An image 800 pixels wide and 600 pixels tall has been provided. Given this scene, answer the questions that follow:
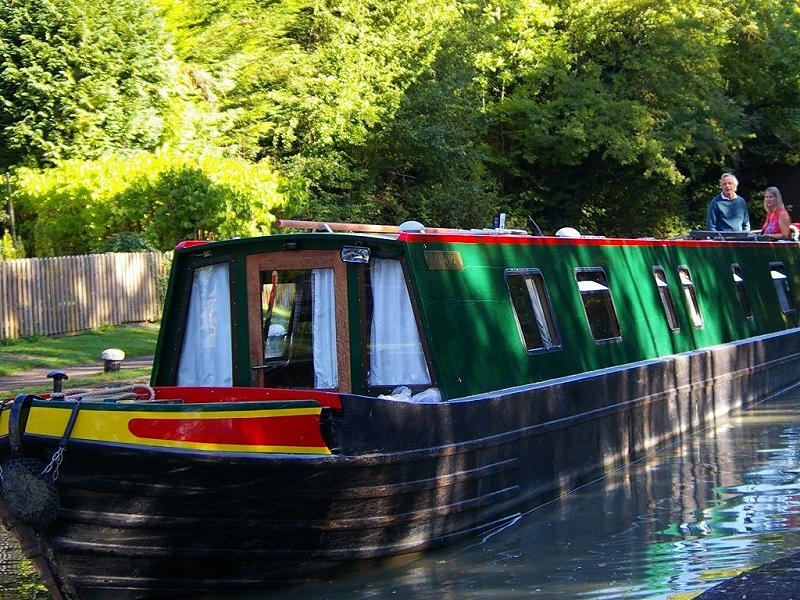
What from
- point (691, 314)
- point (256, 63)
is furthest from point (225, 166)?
point (691, 314)

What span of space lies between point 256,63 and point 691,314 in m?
21.1

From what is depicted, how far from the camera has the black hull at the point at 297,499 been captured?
6.76m

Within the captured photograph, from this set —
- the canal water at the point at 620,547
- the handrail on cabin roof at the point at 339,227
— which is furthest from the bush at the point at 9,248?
the canal water at the point at 620,547

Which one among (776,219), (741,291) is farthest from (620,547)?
(776,219)

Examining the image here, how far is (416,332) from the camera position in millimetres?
8641

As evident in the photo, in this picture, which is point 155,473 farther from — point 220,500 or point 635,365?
point 635,365

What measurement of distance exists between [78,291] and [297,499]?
14672 millimetres

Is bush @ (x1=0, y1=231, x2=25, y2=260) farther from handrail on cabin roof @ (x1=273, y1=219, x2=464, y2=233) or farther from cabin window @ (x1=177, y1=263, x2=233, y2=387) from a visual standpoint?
handrail on cabin roof @ (x1=273, y1=219, x2=464, y2=233)

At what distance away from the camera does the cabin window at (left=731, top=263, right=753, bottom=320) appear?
622 inches

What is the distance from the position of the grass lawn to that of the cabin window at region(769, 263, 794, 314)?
8.88m

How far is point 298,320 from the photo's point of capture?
8.74 m

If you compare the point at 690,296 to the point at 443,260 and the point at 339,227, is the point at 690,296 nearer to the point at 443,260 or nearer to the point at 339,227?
the point at 443,260

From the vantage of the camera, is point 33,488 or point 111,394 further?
point 111,394

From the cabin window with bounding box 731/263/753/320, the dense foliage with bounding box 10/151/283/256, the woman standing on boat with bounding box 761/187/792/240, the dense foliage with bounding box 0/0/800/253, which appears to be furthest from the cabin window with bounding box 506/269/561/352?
the dense foliage with bounding box 0/0/800/253
